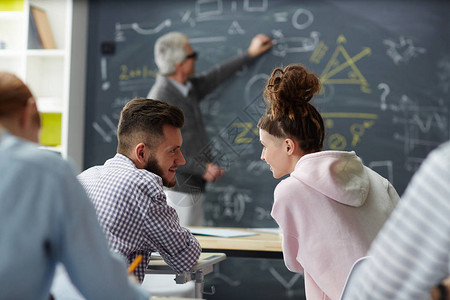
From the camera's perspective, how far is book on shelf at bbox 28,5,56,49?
452 centimetres

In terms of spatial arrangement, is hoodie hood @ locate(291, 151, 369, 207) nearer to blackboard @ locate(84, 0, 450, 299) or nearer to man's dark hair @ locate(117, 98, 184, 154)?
man's dark hair @ locate(117, 98, 184, 154)

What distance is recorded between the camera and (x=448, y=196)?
30.1 inches

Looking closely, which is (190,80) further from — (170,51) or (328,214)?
(328,214)

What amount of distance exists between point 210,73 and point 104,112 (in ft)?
3.04

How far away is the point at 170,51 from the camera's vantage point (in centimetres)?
435

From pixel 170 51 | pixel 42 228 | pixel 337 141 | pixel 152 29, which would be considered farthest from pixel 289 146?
pixel 152 29

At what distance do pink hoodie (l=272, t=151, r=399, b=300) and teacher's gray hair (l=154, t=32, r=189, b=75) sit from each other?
267cm

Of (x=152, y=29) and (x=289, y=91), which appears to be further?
(x=152, y=29)

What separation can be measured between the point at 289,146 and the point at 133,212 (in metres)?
0.58

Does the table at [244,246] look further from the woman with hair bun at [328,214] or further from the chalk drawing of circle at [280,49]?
the chalk drawing of circle at [280,49]

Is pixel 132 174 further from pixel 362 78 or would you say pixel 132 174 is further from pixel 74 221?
pixel 362 78

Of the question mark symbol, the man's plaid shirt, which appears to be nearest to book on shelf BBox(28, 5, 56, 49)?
the question mark symbol

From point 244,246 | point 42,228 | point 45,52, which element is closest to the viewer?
point 42,228

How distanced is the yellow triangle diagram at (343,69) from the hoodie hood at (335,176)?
2453mm
